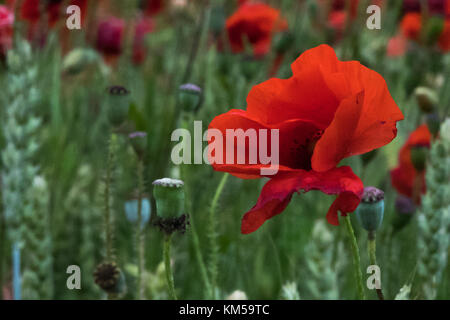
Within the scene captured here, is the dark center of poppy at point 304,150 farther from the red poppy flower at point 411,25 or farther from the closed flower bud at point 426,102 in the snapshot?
the red poppy flower at point 411,25

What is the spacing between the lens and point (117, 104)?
42 cm

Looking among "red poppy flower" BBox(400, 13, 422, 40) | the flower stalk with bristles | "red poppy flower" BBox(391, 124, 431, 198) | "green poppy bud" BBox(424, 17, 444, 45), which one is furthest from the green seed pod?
"red poppy flower" BBox(400, 13, 422, 40)

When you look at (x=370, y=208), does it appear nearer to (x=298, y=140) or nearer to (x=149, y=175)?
(x=298, y=140)

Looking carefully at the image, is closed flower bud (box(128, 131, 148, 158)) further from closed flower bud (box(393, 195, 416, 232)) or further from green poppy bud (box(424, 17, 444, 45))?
green poppy bud (box(424, 17, 444, 45))

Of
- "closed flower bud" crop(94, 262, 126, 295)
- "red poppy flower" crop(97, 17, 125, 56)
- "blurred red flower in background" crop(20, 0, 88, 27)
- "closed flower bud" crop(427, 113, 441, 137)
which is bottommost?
"closed flower bud" crop(94, 262, 126, 295)

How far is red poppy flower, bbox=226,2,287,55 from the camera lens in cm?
82

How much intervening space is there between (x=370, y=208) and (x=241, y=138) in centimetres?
10

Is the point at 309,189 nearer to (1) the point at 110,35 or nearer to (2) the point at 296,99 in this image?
(2) the point at 296,99

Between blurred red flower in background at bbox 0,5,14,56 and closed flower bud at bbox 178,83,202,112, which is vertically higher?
blurred red flower in background at bbox 0,5,14,56

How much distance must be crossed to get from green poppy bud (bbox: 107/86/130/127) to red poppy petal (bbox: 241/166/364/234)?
18 centimetres

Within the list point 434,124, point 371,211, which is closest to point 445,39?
point 434,124

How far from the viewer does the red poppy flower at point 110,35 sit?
108cm

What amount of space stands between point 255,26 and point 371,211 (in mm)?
541
